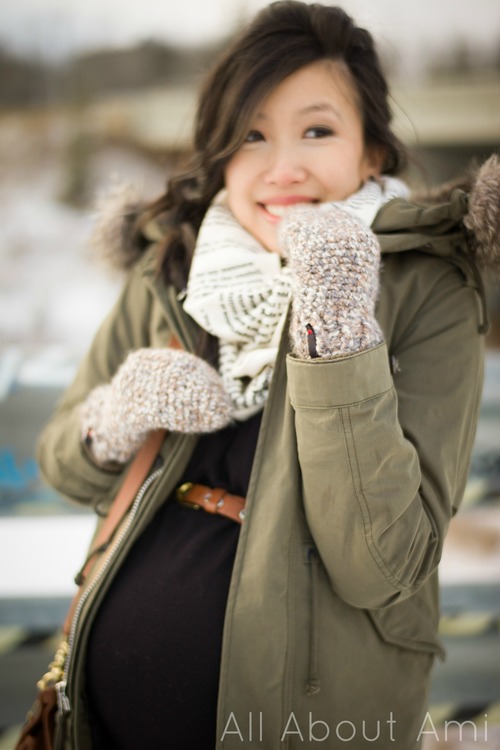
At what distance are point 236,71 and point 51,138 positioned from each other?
6.00 feet

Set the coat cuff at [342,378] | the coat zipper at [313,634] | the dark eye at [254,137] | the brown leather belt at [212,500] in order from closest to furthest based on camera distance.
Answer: the coat cuff at [342,378] < the coat zipper at [313,634] < the brown leather belt at [212,500] < the dark eye at [254,137]

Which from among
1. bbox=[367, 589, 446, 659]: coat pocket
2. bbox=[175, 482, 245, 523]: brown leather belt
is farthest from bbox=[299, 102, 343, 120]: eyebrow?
bbox=[367, 589, 446, 659]: coat pocket

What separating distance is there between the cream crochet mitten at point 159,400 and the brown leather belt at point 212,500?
5.1 inches

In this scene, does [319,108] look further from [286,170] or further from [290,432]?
[290,432]

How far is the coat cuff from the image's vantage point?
3.06 ft

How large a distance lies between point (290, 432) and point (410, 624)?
0.43 m

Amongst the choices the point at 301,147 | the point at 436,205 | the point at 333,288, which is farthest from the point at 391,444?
the point at 301,147

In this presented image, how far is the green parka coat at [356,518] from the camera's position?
3.14ft

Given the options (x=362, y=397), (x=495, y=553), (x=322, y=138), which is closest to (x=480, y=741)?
(x=495, y=553)

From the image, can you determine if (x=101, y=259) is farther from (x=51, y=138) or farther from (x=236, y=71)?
(x=51, y=138)

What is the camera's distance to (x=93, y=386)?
1438 millimetres

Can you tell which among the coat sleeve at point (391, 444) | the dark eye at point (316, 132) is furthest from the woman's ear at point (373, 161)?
the coat sleeve at point (391, 444)

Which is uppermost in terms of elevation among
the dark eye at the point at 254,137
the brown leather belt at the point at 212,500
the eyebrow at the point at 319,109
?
the eyebrow at the point at 319,109

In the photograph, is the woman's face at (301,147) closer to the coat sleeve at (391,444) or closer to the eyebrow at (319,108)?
the eyebrow at (319,108)
